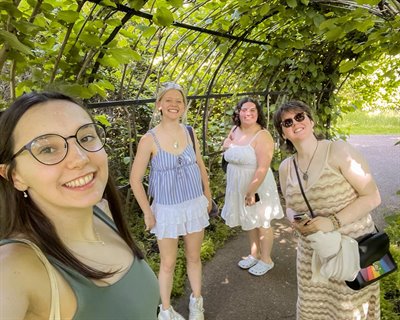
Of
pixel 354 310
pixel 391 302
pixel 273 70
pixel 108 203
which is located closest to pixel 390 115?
pixel 273 70

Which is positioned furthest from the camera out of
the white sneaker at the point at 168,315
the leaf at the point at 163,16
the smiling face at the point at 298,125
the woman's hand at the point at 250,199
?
the woman's hand at the point at 250,199

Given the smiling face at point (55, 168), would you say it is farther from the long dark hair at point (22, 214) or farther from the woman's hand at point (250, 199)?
the woman's hand at point (250, 199)

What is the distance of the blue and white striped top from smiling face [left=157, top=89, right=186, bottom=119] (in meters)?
0.17

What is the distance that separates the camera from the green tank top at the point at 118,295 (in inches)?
33.3

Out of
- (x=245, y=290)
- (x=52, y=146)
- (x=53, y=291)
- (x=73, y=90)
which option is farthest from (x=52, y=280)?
(x=245, y=290)

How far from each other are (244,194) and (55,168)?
8.31 feet

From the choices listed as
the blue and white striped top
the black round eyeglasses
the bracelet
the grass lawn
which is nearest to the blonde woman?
the blue and white striped top

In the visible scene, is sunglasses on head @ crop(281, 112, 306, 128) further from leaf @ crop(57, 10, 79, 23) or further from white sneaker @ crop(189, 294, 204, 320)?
white sneaker @ crop(189, 294, 204, 320)

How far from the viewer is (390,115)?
49.8ft

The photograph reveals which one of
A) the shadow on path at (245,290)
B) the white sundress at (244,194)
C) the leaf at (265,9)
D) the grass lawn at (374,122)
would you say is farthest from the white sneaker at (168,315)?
the grass lawn at (374,122)

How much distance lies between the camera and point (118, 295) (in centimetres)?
95

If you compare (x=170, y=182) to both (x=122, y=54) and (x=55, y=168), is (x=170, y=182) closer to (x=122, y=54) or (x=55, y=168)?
(x=122, y=54)

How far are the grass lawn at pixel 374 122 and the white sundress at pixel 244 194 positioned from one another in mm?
10252

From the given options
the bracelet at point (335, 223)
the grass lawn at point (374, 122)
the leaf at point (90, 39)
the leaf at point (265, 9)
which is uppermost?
the leaf at point (265, 9)
